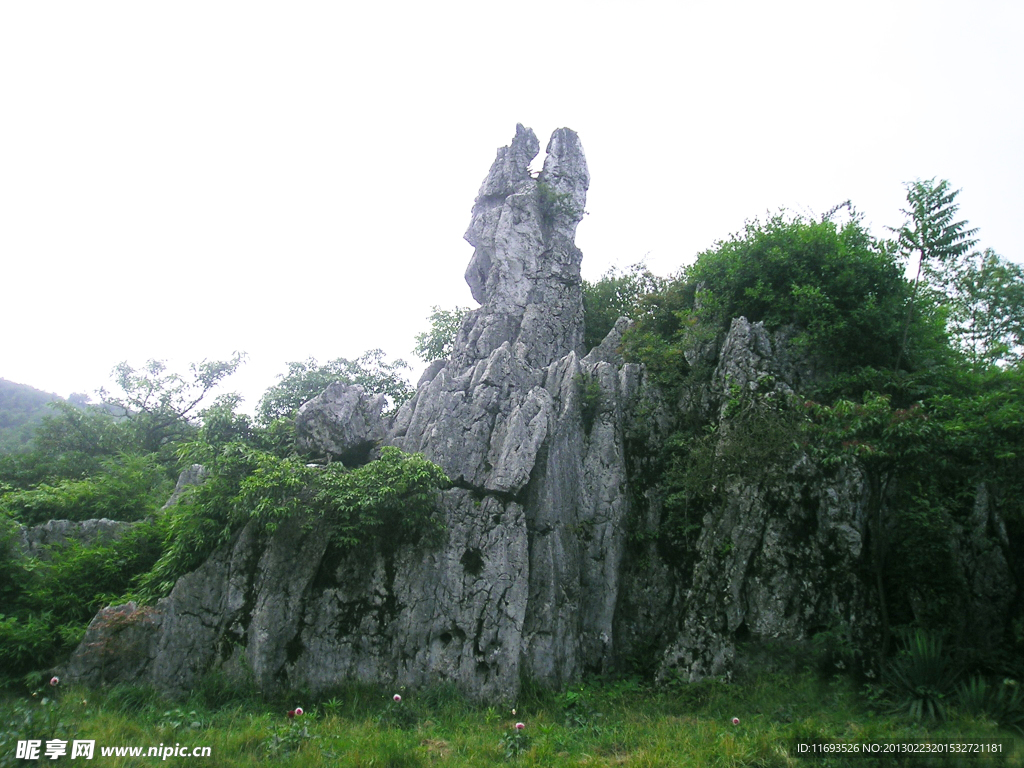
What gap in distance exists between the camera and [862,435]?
1169cm

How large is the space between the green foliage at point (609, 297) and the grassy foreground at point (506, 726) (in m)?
15.3

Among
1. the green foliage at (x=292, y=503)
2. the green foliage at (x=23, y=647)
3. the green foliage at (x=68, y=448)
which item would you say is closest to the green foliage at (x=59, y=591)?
the green foliage at (x=23, y=647)

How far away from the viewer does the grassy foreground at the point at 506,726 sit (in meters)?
8.45

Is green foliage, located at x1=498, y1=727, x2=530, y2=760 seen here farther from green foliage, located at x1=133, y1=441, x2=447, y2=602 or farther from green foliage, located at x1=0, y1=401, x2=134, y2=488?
green foliage, located at x1=0, y1=401, x2=134, y2=488

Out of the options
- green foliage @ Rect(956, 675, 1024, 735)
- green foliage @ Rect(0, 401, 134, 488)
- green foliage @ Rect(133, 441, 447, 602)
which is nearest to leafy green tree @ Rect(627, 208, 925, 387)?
green foliage @ Rect(956, 675, 1024, 735)

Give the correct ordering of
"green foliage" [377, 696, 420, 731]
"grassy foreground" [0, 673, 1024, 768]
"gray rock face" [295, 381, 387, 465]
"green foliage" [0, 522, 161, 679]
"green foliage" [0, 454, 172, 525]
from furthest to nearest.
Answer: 1. "green foliage" [0, 454, 172, 525]
2. "gray rock face" [295, 381, 387, 465]
3. "green foliage" [0, 522, 161, 679]
4. "green foliage" [377, 696, 420, 731]
5. "grassy foreground" [0, 673, 1024, 768]

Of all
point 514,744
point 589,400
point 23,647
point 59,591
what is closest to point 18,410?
point 59,591

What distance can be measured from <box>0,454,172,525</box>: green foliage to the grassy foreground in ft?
19.9

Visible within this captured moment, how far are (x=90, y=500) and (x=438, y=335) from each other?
16697 mm

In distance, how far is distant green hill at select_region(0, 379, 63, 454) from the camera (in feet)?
120

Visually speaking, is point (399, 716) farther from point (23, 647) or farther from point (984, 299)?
point (984, 299)

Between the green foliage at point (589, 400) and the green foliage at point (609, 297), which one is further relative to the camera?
the green foliage at point (609, 297)

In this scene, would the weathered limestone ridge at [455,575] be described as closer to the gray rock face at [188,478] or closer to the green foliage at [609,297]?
the gray rock face at [188,478]

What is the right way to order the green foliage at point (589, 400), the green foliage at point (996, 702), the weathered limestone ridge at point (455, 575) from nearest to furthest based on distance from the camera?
the green foliage at point (996, 702), the weathered limestone ridge at point (455, 575), the green foliage at point (589, 400)
